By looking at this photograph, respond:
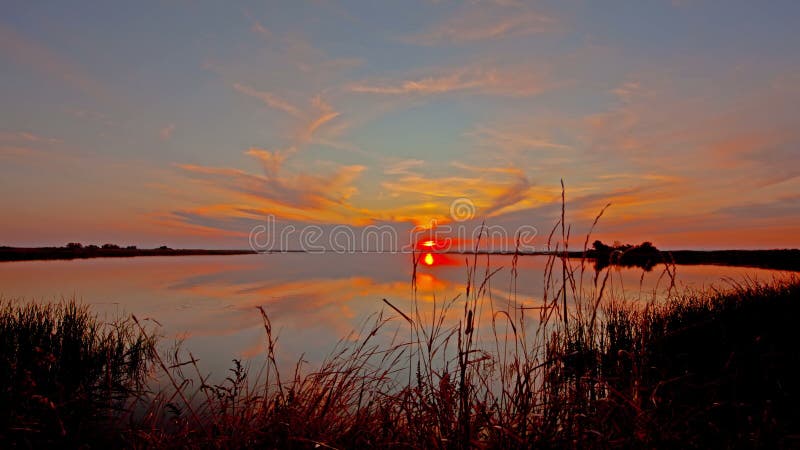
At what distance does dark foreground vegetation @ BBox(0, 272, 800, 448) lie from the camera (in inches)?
122

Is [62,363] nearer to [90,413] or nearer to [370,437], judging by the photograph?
[90,413]

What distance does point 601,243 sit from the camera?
76.1 meters

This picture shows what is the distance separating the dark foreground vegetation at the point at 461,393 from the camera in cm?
311

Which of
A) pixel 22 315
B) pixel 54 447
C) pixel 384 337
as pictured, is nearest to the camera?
pixel 54 447

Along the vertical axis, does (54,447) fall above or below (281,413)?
below

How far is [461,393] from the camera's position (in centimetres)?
281

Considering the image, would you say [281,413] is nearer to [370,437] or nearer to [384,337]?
[370,437]

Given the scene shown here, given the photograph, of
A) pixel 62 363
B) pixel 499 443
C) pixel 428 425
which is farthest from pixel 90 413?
pixel 499 443

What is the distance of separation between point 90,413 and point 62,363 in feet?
13.2

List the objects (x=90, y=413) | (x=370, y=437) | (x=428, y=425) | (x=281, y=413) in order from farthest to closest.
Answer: (x=90, y=413), (x=281, y=413), (x=370, y=437), (x=428, y=425)

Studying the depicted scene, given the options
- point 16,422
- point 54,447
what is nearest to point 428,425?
point 54,447

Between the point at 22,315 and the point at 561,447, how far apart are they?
40.2 ft

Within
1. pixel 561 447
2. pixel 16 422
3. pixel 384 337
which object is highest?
pixel 561 447

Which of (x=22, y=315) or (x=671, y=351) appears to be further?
(x=22, y=315)
